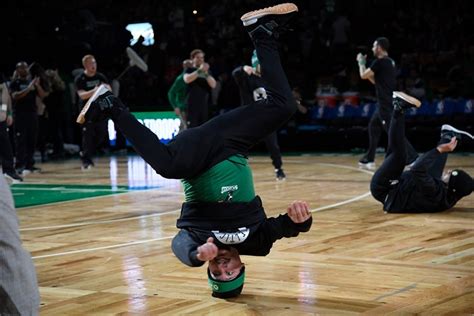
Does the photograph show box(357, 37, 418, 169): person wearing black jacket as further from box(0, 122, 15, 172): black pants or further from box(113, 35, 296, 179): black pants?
box(113, 35, 296, 179): black pants

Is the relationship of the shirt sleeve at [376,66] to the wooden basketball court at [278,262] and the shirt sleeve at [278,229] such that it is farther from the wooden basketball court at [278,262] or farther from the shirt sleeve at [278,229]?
the shirt sleeve at [278,229]

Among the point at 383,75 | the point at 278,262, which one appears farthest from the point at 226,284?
the point at 383,75

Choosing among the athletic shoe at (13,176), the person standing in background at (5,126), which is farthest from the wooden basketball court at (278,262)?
the athletic shoe at (13,176)

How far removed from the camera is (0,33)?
22.9 meters

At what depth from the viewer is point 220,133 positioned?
5.65 metres

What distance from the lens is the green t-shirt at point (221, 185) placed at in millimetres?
5531

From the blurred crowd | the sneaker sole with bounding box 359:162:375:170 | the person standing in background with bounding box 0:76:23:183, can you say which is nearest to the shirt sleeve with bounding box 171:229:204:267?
the person standing in background with bounding box 0:76:23:183

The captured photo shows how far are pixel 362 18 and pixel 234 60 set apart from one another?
298 cm

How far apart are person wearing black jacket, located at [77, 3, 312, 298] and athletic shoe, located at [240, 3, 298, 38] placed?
288mm

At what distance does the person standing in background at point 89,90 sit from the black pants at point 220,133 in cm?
767

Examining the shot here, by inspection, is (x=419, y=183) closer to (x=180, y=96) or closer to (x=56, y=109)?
(x=180, y=96)

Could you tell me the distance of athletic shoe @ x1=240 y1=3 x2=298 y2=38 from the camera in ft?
19.4

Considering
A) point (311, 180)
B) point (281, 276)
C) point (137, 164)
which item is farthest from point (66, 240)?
point (137, 164)

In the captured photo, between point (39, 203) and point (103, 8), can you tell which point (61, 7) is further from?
point (39, 203)
